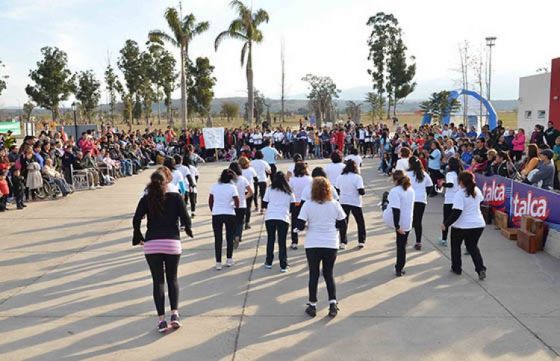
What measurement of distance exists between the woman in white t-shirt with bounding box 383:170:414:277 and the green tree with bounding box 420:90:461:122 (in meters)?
25.2

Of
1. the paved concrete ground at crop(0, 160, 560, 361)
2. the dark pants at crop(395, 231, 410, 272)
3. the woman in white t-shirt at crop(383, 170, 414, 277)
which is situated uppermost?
the woman in white t-shirt at crop(383, 170, 414, 277)

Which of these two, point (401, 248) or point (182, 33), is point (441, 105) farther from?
point (401, 248)

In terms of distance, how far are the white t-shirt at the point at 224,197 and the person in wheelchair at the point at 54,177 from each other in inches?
366

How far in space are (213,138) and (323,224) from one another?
19.7 metres

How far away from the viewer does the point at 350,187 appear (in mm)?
8727

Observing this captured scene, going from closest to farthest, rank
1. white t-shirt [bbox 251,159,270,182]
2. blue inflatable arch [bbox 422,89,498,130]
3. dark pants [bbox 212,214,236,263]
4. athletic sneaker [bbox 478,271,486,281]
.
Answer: athletic sneaker [bbox 478,271,486,281], dark pants [bbox 212,214,236,263], white t-shirt [bbox 251,159,270,182], blue inflatable arch [bbox 422,89,498,130]

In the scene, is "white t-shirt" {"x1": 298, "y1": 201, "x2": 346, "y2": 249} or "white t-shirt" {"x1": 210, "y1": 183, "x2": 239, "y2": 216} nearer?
"white t-shirt" {"x1": 298, "y1": 201, "x2": 346, "y2": 249}

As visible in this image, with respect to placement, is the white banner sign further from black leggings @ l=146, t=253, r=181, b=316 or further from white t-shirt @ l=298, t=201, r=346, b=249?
black leggings @ l=146, t=253, r=181, b=316

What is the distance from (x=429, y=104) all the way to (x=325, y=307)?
2867 cm

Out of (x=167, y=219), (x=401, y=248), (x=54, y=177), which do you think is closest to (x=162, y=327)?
(x=167, y=219)

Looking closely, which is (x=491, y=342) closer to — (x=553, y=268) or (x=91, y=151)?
(x=553, y=268)

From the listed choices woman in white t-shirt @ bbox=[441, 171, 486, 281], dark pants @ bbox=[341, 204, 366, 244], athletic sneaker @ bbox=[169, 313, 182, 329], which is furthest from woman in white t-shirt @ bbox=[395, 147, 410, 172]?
athletic sneaker @ bbox=[169, 313, 182, 329]

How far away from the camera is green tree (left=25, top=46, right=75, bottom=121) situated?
122 ft

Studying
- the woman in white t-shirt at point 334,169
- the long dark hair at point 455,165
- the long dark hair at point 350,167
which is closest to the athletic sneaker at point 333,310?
the long dark hair at point 350,167
